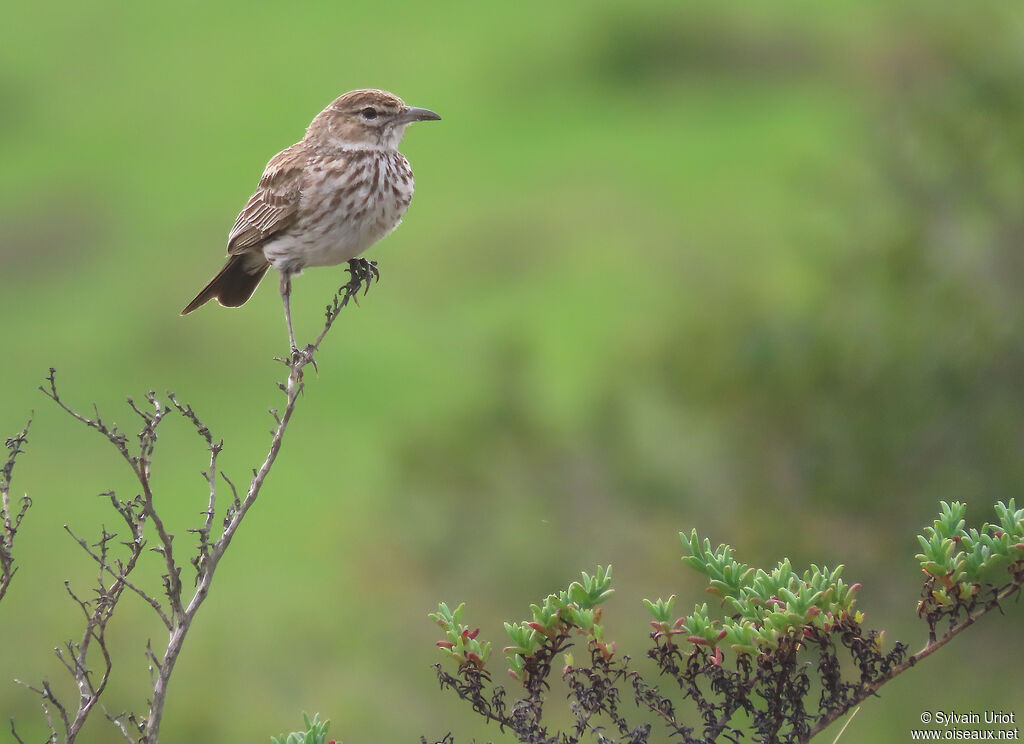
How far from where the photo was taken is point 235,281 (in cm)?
727

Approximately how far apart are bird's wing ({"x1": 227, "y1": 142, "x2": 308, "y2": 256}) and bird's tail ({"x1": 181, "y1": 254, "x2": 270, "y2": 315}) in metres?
0.23

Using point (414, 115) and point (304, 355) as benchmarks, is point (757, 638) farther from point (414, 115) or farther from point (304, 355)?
point (414, 115)

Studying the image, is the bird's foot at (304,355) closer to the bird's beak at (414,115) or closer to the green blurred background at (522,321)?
the bird's beak at (414,115)

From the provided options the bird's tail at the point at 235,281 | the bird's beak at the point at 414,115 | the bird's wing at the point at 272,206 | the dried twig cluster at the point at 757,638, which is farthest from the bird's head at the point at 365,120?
the dried twig cluster at the point at 757,638

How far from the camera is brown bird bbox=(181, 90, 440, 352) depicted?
6539 millimetres

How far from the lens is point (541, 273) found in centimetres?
2728

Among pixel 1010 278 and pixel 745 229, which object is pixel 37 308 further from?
pixel 1010 278

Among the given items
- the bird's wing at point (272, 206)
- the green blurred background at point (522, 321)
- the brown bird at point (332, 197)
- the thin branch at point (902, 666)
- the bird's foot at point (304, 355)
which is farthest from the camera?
the green blurred background at point (522, 321)

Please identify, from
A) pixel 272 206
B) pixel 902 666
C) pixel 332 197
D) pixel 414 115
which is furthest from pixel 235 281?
pixel 902 666

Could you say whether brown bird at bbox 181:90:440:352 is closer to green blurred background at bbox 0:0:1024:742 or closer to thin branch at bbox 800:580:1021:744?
thin branch at bbox 800:580:1021:744

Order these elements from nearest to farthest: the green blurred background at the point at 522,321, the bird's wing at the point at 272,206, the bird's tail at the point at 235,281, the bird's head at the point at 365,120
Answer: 1. the bird's wing at the point at 272,206
2. the bird's head at the point at 365,120
3. the bird's tail at the point at 235,281
4. the green blurred background at the point at 522,321

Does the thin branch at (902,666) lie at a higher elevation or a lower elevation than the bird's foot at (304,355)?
lower

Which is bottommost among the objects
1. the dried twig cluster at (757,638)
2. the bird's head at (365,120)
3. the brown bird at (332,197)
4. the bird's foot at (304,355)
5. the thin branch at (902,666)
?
the thin branch at (902,666)

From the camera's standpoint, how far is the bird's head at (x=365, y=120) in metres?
6.90
